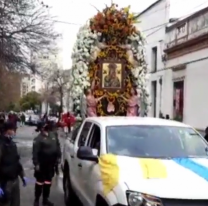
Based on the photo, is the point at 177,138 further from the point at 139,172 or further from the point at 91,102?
the point at 91,102

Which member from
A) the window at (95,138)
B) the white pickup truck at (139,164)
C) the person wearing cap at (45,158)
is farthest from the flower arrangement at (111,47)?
the window at (95,138)

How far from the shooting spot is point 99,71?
53.4ft

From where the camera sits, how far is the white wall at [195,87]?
1152 inches

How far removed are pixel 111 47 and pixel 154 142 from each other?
9095mm

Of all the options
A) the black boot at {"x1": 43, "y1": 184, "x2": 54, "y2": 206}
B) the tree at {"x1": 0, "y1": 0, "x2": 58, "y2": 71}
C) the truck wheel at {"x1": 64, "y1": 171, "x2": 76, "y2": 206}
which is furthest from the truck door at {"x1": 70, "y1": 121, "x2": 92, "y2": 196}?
the tree at {"x1": 0, "y1": 0, "x2": 58, "y2": 71}

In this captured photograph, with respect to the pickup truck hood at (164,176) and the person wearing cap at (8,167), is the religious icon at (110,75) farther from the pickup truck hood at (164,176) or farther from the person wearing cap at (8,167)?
the pickup truck hood at (164,176)

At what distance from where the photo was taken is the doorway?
32844 mm

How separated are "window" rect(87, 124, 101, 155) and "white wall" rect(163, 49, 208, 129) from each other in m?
21.1

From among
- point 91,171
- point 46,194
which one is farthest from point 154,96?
point 91,171

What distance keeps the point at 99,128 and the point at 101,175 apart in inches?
56.9

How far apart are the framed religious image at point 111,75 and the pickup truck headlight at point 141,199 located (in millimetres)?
10379

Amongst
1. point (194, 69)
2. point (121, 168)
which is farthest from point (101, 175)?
point (194, 69)

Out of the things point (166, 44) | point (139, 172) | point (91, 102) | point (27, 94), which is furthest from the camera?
point (27, 94)

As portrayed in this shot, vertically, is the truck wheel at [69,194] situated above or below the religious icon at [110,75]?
below
